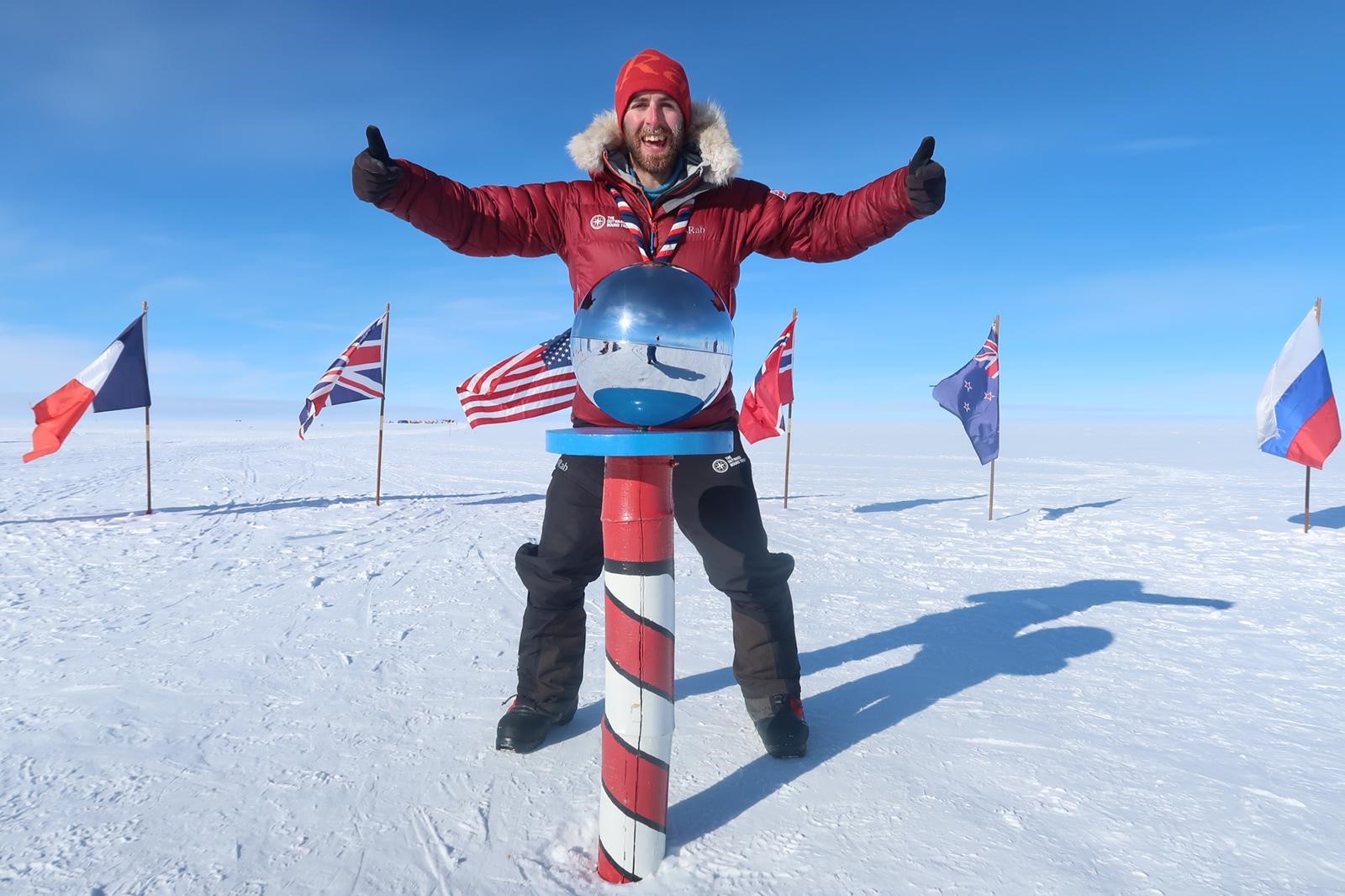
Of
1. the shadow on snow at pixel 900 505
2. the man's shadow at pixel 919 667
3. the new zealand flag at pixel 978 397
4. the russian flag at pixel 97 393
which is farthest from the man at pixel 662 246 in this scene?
the russian flag at pixel 97 393

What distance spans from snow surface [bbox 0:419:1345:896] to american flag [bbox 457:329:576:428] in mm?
1179

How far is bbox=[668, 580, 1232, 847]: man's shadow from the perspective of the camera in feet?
6.55

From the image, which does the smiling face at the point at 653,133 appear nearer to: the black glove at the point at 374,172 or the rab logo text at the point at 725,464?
the black glove at the point at 374,172

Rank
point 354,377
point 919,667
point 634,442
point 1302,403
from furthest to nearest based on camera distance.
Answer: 1. point 354,377
2. point 1302,403
3. point 919,667
4. point 634,442

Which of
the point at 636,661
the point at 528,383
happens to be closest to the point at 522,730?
the point at 636,661

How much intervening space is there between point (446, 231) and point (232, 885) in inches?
64.6

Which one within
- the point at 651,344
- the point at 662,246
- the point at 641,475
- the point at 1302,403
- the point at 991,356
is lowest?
the point at 641,475

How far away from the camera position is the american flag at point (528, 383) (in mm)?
4785

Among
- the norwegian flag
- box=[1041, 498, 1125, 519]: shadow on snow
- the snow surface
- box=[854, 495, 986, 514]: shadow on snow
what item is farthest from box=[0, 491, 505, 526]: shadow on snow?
box=[1041, 498, 1125, 519]: shadow on snow

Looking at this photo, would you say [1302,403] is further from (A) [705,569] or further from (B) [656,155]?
(B) [656,155]

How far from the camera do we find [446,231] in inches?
80.2

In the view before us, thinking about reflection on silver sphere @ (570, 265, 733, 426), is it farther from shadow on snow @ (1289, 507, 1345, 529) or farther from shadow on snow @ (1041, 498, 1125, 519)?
shadow on snow @ (1289, 507, 1345, 529)

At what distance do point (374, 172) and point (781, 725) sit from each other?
1.89 m

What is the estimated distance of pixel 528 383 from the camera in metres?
4.91
